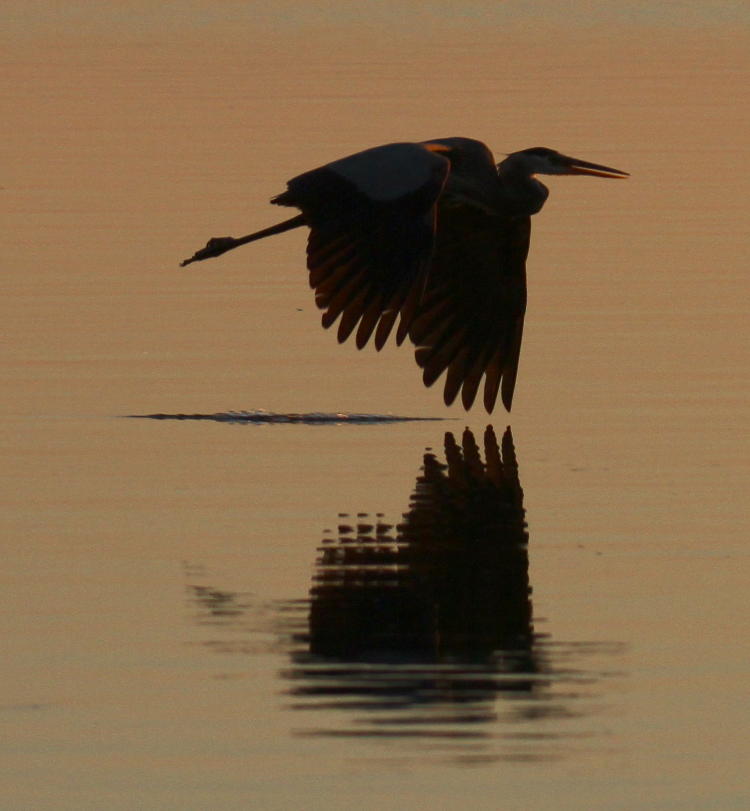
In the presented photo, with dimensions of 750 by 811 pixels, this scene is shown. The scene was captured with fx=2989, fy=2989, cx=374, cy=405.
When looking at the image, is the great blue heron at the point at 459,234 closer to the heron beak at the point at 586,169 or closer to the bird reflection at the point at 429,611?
the heron beak at the point at 586,169

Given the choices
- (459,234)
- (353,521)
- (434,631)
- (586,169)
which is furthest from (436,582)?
(586,169)

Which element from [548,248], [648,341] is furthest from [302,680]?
[548,248]

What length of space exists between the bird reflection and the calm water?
0.02m

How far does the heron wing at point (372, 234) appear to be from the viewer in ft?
38.1

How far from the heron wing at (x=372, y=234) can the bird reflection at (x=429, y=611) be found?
2.32 feet

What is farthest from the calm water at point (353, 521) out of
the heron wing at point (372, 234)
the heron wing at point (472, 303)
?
the heron wing at point (372, 234)

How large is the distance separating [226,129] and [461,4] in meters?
26.2

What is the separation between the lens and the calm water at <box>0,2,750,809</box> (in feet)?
25.6

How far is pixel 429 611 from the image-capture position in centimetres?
939

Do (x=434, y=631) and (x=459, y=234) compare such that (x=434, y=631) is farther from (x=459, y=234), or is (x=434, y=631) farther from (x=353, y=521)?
(x=459, y=234)

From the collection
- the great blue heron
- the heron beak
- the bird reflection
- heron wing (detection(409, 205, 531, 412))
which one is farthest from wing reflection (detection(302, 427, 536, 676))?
the heron beak

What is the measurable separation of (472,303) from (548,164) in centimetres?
86

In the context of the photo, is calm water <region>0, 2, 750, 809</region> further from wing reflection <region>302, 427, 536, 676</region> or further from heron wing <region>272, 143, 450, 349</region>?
heron wing <region>272, 143, 450, 349</region>

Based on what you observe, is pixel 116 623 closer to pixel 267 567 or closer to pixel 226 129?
pixel 267 567
